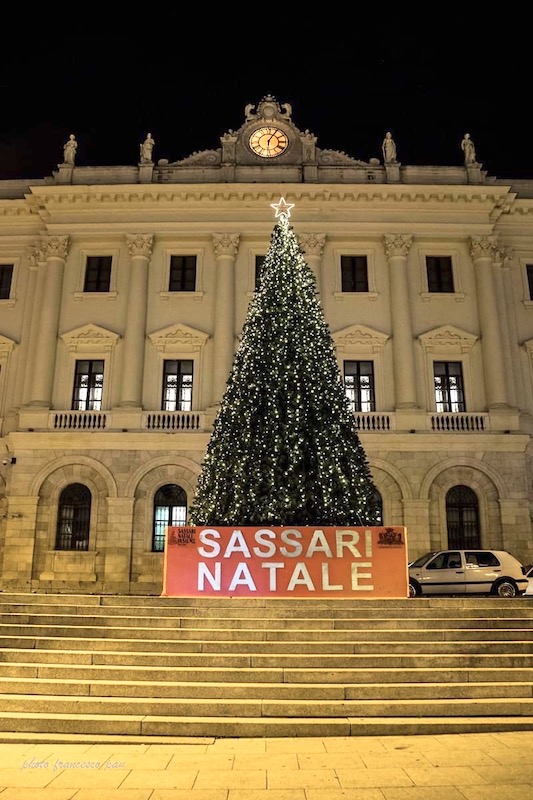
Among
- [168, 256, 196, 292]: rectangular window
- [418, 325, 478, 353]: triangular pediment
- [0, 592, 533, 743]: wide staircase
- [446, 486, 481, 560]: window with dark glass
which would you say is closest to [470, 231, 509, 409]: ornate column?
[418, 325, 478, 353]: triangular pediment

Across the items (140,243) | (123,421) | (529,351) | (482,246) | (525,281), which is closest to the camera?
(123,421)

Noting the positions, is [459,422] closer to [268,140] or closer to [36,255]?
[268,140]

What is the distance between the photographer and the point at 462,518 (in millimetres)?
23750

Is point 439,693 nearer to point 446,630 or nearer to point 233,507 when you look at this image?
point 446,630

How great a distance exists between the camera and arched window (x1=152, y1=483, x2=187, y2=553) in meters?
23.8

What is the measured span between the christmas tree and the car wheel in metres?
4.75

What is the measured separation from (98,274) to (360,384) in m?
12.1

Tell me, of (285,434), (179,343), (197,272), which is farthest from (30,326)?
(285,434)

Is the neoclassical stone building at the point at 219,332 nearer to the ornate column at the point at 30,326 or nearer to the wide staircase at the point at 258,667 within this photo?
the ornate column at the point at 30,326

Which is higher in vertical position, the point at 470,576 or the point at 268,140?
Result: the point at 268,140

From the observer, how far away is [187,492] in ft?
78.4

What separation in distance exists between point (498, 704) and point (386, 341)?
18788mm

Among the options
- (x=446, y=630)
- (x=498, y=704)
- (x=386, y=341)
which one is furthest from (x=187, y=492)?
(x=498, y=704)

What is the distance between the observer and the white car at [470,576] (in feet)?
54.6
